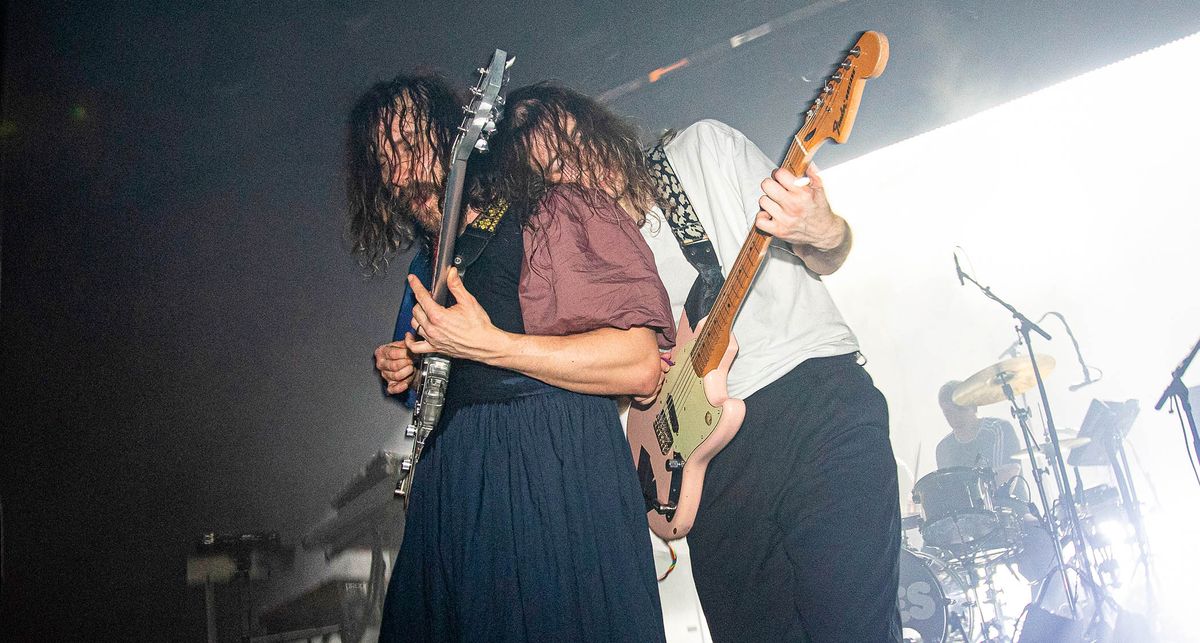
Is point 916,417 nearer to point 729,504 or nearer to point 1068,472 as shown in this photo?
point 1068,472

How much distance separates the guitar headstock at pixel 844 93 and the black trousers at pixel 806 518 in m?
0.45

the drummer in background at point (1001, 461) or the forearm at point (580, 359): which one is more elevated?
the forearm at point (580, 359)

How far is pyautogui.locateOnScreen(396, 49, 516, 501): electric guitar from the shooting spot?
4.10 ft

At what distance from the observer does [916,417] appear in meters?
2.33

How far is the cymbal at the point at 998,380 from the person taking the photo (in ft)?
7.02

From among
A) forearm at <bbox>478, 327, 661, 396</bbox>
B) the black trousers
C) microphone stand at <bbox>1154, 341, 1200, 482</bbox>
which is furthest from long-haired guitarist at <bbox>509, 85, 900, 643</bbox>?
microphone stand at <bbox>1154, 341, 1200, 482</bbox>

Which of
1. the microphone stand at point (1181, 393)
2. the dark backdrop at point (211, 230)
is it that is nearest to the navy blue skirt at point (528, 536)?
the microphone stand at point (1181, 393)

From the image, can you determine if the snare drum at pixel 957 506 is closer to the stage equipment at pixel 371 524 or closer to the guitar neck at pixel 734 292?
the guitar neck at pixel 734 292

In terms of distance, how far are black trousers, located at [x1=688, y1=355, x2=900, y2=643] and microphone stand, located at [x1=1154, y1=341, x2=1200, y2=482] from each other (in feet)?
3.63

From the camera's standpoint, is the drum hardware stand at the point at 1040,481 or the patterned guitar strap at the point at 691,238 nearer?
the patterned guitar strap at the point at 691,238

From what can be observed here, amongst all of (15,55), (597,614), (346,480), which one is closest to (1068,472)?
(597,614)

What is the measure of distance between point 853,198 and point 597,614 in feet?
6.57

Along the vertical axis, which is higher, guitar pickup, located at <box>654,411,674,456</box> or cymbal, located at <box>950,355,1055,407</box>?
cymbal, located at <box>950,355,1055,407</box>

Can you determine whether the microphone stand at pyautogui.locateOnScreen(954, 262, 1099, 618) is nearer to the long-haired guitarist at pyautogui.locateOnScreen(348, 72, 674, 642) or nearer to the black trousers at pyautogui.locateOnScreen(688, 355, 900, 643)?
the black trousers at pyautogui.locateOnScreen(688, 355, 900, 643)
